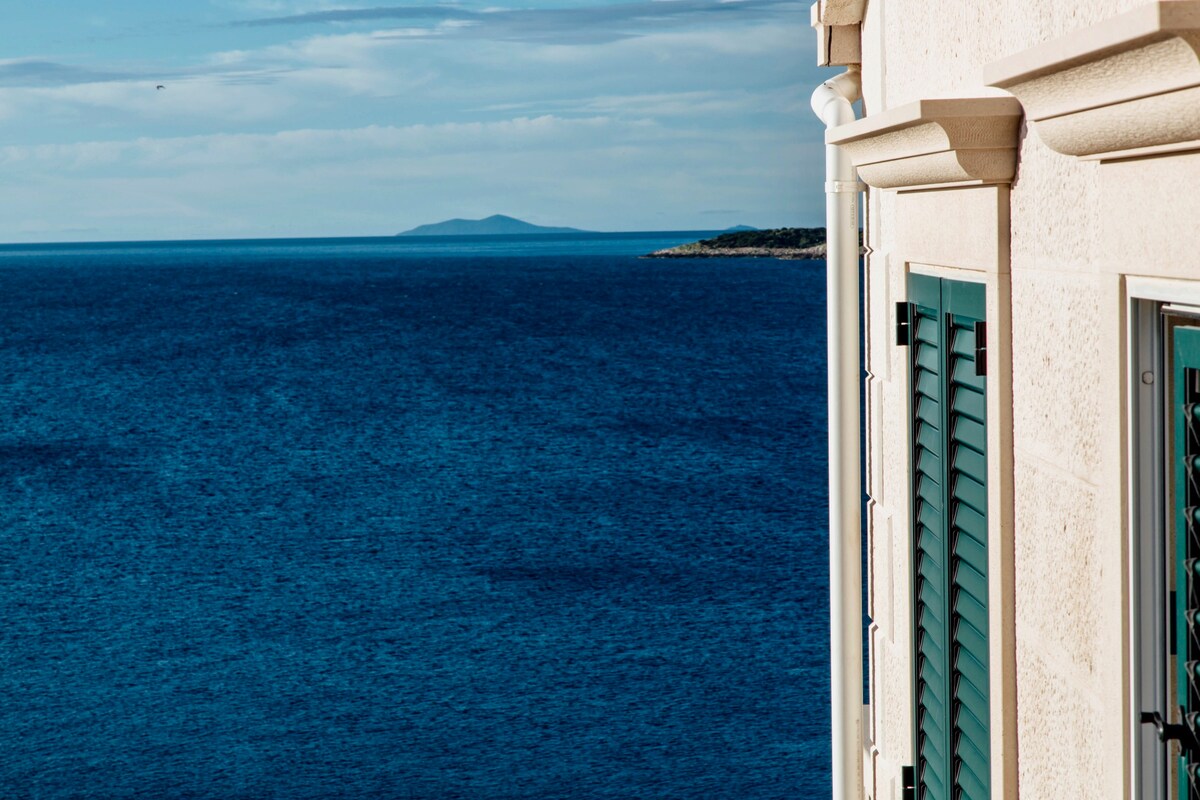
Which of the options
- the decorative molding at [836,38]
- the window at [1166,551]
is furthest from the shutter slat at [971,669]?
the decorative molding at [836,38]

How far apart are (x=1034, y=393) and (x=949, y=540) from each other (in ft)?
2.50

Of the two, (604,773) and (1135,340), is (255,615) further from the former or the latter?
(1135,340)

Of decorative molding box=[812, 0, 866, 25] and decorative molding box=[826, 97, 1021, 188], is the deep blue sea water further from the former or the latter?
decorative molding box=[826, 97, 1021, 188]

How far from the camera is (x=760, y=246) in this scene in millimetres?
147625

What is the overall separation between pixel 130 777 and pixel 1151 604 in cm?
2808

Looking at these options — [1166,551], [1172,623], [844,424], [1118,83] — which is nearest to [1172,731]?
[1172,623]

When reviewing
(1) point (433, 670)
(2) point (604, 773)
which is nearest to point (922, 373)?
(2) point (604, 773)

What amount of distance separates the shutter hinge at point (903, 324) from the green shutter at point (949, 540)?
39mm

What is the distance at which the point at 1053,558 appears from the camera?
2701 mm

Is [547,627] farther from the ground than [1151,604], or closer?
closer

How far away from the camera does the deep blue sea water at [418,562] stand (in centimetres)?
2898

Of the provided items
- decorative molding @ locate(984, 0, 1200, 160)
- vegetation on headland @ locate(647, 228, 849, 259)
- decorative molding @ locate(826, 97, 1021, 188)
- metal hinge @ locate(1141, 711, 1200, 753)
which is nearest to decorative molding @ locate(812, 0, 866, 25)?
decorative molding @ locate(826, 97, 1021, 188)

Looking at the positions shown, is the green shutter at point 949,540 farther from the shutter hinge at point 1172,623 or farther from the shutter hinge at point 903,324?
the shutter hinge at point 1172,623

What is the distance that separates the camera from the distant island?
452 ft
